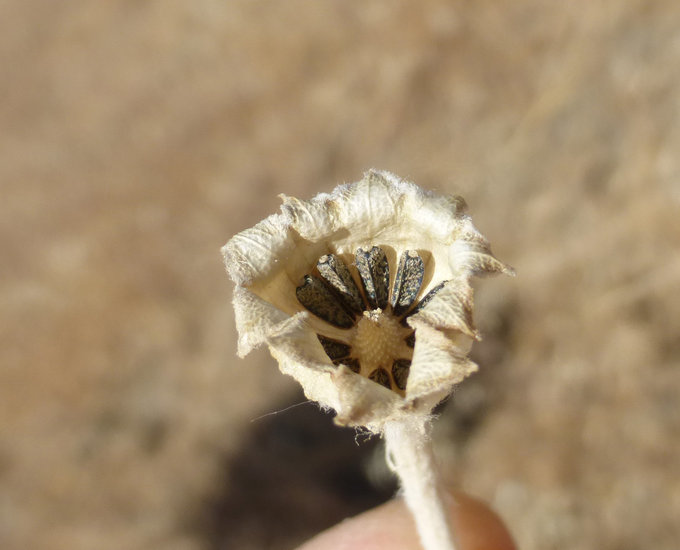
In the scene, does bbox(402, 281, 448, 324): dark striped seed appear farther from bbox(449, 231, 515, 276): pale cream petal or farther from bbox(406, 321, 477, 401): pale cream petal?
bbox(406, 321, 477, 401): pale cream petal

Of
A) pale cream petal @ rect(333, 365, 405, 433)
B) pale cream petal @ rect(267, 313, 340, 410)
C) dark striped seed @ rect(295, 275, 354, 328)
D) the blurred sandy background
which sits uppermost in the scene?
the blurred sandy background

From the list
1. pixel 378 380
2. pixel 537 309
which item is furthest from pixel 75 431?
pixel 378 380

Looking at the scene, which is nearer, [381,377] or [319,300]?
[381,377]

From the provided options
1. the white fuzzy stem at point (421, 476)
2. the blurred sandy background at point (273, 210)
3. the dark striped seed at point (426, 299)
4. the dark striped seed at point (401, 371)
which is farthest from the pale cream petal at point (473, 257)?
the blurred sandy background at point (273, 210)

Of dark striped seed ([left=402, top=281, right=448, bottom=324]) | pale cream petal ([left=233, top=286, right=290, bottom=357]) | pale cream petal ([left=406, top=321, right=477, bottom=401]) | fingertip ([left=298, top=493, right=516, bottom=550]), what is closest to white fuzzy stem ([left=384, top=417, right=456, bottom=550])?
pale cream petal ([left=406, top=321, right=477, bottom=401])

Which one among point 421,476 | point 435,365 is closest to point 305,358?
point 435,365

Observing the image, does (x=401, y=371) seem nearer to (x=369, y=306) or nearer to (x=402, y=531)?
(x=369, y=306)
